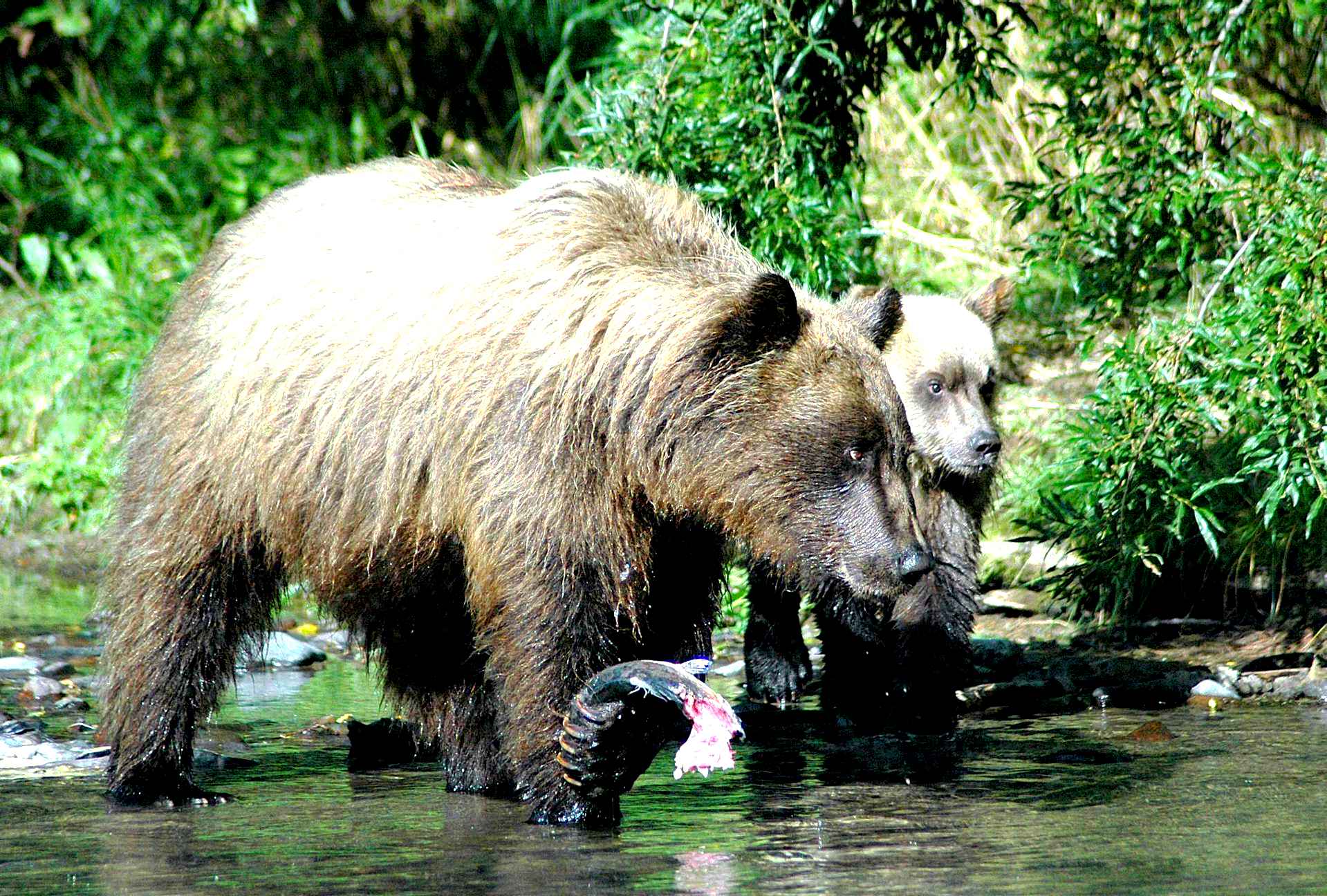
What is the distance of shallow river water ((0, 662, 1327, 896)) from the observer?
422 cm

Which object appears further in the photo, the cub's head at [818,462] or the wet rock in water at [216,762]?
the wet rock in water at [216,762]

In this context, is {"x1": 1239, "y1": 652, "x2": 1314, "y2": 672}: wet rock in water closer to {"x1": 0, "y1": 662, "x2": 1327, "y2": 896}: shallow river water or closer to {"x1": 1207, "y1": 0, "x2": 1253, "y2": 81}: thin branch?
{"x1": 0, "y1": 662, "x2": 1327, "y2": 896}: shallow river water

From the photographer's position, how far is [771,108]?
24.8 feet

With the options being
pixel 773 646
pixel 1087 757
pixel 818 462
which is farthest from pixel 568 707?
pixel 773 646

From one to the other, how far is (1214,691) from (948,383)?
1.64 m

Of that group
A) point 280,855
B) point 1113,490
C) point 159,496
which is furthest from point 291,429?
point 1113,490

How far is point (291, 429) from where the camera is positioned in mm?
5344

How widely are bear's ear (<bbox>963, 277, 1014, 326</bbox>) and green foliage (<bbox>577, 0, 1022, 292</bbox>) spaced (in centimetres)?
59

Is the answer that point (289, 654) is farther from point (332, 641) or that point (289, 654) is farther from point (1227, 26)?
point (1227, 26)

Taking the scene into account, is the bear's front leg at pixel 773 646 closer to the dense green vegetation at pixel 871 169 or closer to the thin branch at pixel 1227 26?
the dense green vegetation at pixel 871 169

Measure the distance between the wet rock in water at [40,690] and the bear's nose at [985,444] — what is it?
3887mm

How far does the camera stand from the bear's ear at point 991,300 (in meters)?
7.85

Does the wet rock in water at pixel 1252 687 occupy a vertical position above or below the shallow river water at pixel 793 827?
above

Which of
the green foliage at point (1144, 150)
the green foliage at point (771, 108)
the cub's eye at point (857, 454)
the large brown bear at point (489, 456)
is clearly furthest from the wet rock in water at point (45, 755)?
the green foliage at point (1144, 150)
